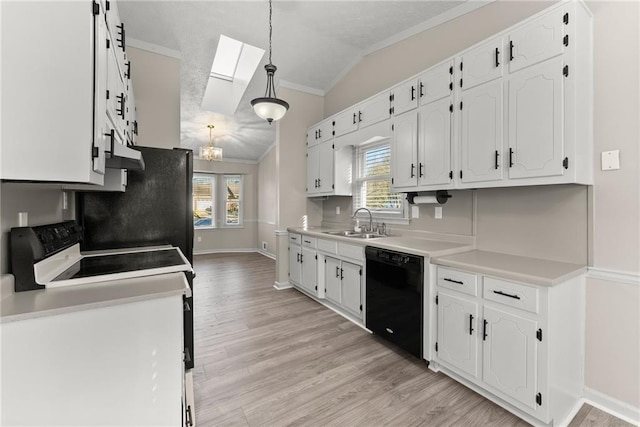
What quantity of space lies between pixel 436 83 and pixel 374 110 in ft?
2.72

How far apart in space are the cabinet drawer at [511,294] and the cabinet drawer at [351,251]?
4.10ft

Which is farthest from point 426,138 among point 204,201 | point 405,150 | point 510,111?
point 204,201

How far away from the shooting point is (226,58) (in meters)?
4.26

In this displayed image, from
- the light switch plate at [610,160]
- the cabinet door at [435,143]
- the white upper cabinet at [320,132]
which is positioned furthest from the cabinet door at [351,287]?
the light switch plate at [610,160]

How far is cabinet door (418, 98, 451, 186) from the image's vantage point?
2.40 meters

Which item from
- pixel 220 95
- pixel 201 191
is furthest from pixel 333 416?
pixel 201 191

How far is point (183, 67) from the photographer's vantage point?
3854 mm

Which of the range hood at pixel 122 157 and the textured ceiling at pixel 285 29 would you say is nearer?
the range hood at pixel 122 157

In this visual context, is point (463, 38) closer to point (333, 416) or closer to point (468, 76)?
point (468, 76)

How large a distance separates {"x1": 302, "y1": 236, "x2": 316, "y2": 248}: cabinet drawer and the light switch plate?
277cm

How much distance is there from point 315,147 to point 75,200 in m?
2.93

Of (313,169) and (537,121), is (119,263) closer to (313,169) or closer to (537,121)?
(537,121)

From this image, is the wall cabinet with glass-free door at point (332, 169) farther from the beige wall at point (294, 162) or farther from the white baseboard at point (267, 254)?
the white baseboard at point (267, 254)

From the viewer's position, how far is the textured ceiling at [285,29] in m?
2.93
